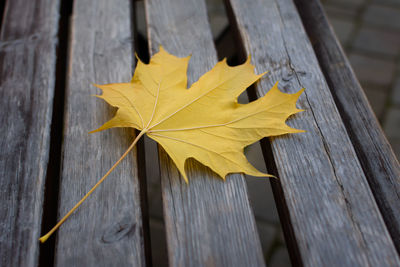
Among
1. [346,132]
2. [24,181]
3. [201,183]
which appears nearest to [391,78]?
[346,132]

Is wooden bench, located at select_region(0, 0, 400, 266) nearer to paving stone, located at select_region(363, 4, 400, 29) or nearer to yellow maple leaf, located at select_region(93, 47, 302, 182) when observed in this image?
yellow maple leaf, located at select_region(93, 47, 302, 182)

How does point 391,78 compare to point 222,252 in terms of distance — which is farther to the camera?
point 391,78

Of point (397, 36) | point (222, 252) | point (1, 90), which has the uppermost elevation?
point (397, 36)

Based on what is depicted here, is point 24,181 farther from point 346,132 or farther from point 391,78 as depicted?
point 391,78

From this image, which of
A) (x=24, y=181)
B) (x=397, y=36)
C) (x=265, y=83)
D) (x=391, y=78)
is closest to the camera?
(x=24, y=181)

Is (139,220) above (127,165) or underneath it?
underneath

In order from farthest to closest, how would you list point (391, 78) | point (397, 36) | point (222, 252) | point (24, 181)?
1. point (397, 36)
2. point (391, 78)
3. point (24, 181)
4. point (222, 252)
